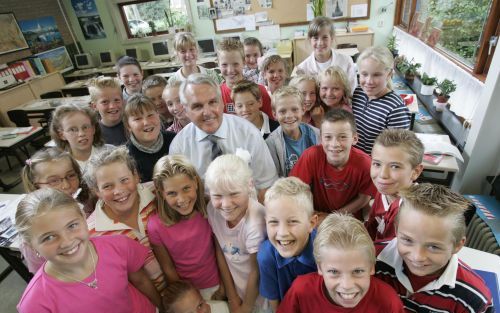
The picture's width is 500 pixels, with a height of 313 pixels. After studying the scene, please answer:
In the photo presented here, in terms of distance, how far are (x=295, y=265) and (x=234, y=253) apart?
39cm

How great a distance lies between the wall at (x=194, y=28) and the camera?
232 inches

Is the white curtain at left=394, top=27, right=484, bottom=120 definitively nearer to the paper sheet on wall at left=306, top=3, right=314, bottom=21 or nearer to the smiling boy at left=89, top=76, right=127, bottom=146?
the paper sheet on wall at left=306, top=3, right=314, bottom=21

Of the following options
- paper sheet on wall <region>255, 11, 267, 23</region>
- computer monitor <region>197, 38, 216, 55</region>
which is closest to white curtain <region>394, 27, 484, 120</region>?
paper sheet on wall <region>255, 11, 267, 23</region>

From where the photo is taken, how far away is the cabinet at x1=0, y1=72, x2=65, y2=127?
5.61 meters

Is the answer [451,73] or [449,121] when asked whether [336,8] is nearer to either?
[451,73]

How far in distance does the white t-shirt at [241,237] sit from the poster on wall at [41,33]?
7.66m

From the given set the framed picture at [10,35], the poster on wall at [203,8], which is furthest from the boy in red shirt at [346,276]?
the framed picture at [10,35]

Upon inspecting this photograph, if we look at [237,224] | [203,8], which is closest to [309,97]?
[237,224]

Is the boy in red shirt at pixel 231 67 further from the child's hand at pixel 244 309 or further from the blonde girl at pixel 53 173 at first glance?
the child's hand at pixel 244 309

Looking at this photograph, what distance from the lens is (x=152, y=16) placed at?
7125 mm

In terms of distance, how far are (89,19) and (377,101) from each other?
8.11 m

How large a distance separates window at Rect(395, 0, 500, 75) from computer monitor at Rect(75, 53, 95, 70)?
25.4 ft

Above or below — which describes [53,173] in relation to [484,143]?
above

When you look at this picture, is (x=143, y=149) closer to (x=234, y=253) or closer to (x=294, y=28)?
(x=234, y=253)
